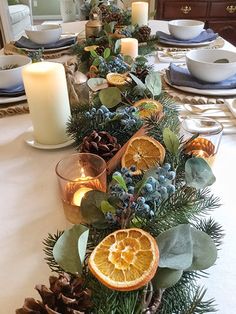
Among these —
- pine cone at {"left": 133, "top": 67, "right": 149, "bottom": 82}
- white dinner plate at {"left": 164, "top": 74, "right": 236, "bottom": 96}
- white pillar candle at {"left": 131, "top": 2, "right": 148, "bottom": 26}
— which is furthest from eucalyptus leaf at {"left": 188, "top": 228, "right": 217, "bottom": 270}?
white pillar candle at {"left": 131, "top": 2, "right": 148, "bottom": 26}

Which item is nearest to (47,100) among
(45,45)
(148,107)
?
(148,107)

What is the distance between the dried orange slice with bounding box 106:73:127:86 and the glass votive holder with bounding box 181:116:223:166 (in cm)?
19

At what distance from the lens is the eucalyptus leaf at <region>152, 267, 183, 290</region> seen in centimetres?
31

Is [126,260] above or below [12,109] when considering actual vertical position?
above

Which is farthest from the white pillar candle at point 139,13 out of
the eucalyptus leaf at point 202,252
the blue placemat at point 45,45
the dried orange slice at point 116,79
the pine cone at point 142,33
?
the eucalyptus leaf at point 202,252

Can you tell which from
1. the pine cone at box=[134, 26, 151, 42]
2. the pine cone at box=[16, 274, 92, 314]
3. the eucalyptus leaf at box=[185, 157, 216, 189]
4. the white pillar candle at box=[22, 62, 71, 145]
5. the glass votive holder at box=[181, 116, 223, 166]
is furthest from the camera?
the pine cone at box=[134, 26, 151, 42]

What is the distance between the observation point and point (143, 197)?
38cm

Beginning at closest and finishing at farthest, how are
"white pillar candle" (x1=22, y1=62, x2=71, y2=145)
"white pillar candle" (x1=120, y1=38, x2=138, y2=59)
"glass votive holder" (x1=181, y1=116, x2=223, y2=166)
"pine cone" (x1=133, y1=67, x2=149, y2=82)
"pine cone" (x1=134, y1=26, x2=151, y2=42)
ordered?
"glass votive holder" (x1=181, y1=116, x2=223, y2=166) → "white pillar candle" (x1=22, y1=62, x2=71, y2=145) → "pine cone" (x1=133, y1=67, x2=149, y2=82) → "white pillar candle" (x1=120, y1=38, x2=138, y2=59) → "pine cone" (x1=134, y1=26, x2=151, y2=42)

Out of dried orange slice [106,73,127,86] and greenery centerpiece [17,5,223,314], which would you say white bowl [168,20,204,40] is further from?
greenery centerpiece [17,5,223,314]

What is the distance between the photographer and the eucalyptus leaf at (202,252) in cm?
33

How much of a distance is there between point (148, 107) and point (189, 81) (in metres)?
0.37

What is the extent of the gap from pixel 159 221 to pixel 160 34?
122 cm

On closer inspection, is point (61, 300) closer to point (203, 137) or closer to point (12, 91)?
point (203, 137)

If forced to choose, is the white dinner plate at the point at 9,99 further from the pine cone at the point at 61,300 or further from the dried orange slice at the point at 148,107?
the pine cone at the point at 61,300
